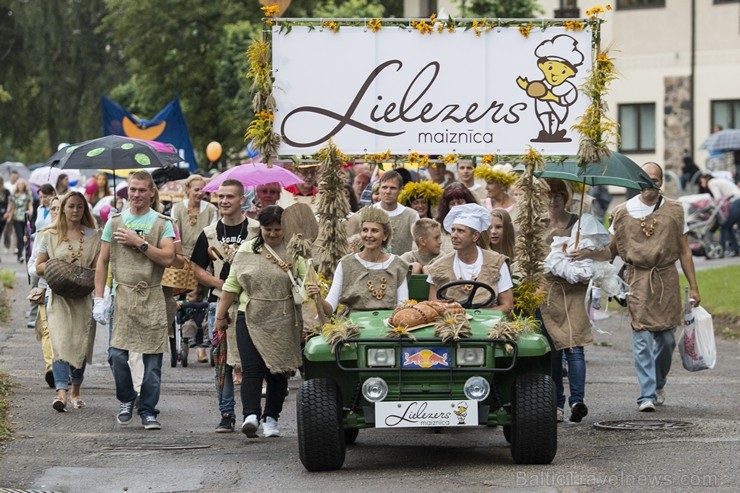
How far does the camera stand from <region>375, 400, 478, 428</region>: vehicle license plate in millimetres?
10094

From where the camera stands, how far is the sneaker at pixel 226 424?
12305 millimetres

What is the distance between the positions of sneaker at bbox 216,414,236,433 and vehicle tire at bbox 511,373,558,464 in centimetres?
278

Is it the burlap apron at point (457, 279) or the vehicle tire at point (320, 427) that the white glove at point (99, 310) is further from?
the vehicle tire at point (320, 427)

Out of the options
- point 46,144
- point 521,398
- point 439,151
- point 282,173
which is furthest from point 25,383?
point 46,144

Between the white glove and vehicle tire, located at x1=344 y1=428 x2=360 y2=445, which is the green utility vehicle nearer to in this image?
vehicle tire, located at x1=344 y1=428 x2=360 y2=445

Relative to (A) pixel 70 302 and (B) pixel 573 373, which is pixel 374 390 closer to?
(B) pixel 573 373

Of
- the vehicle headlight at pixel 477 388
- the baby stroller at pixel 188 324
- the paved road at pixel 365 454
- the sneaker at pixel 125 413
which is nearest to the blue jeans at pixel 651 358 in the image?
the paved road at pixel 365 454

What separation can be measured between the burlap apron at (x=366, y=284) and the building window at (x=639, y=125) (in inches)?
1618

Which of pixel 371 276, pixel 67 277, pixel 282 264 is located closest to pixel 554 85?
pixel 371 276

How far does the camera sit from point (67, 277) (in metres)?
13.3

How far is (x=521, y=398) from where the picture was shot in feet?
33.5

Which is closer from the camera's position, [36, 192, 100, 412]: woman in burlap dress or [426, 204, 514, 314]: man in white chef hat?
[426, 204, 514, 314]: man in white chef hat

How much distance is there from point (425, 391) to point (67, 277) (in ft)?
13.9

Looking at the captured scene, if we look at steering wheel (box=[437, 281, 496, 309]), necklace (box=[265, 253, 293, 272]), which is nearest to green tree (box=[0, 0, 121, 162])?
necklace (box=[265, 253, 293, 272])
